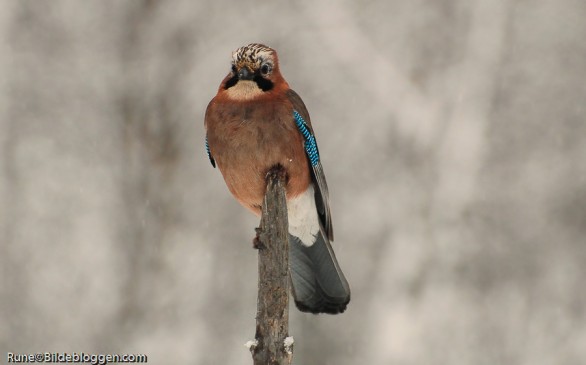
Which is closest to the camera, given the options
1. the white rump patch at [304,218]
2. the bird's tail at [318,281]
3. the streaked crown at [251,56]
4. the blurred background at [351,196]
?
the streaked crown at [251,56]

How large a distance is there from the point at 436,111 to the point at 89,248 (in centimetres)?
384

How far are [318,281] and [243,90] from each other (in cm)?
120

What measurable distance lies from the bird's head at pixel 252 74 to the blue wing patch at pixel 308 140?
0.22 meters

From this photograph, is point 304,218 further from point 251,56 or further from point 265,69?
point 251,56

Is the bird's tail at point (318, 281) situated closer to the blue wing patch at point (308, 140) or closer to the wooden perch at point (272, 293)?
the blue wing patch at point (308, 140)

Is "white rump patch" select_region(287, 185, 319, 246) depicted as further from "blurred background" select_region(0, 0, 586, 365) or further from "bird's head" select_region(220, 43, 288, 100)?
"blurred background" select_region(0, 0, 586, 365)

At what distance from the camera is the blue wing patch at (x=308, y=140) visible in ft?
17.6

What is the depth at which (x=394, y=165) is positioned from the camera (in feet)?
31.2

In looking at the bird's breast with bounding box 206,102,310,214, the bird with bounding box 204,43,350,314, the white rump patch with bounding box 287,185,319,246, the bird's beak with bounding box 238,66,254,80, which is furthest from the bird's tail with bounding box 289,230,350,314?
the bird's beak with bounding box 238,66,254,80

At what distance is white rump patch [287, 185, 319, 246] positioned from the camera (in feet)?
18.7

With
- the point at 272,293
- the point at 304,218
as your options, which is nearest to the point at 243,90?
the point at 304,218

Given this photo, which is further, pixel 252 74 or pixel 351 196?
pixel 351 196

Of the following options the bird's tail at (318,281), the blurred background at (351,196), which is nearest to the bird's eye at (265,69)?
the bird's tail at (318,281)

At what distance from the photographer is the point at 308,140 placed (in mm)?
5461
